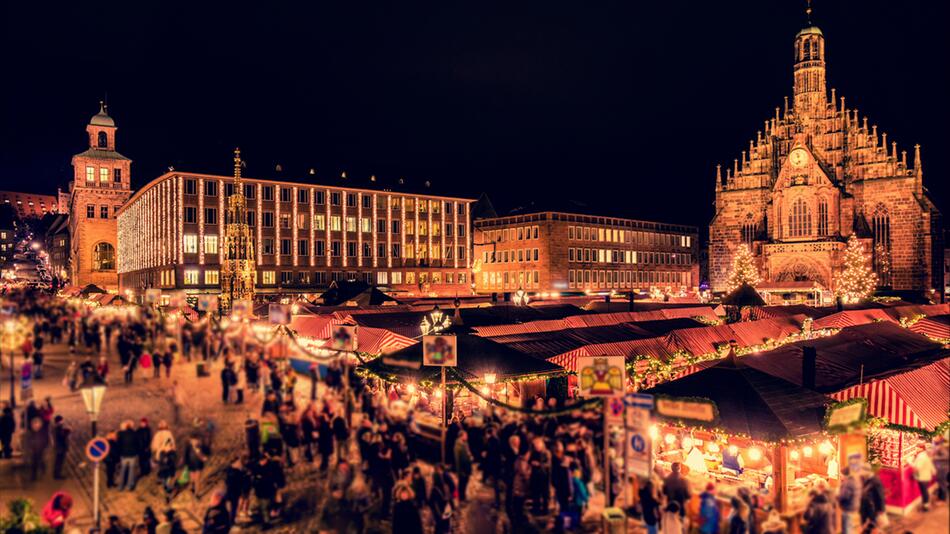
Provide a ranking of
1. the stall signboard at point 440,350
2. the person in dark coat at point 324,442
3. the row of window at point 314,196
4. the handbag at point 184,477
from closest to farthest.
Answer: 1. the handbag at point 184,477
2. the person in dark coat at point 324,442
3. the stall signboard at point 440,350
4. the row of window at point 314,196

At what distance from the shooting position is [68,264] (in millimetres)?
106688

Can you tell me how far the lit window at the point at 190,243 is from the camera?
6494 cm

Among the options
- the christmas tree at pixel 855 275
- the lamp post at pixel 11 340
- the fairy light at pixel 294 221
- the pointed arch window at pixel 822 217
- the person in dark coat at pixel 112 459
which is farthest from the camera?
the fairy light at pixel 294 221

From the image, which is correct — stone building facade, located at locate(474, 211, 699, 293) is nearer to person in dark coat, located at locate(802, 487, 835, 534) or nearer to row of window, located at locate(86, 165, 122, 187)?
row of window, located at locate(86, 165, 122, 187)

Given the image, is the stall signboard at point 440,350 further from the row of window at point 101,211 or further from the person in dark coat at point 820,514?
the row of window at point 101,211

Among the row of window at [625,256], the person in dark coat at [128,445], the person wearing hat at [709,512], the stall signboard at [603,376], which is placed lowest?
the person wearing hat at [709,512]

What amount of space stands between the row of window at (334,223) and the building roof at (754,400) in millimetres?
59312

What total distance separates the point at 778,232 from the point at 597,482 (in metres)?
63.7

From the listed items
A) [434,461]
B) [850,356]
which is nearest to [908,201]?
[850,356]

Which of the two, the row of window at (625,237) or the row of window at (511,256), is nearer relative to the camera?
the row of window at (511,256)

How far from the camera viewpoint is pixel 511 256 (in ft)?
287

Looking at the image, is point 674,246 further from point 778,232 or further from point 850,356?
point 850,356

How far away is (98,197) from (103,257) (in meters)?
8.29

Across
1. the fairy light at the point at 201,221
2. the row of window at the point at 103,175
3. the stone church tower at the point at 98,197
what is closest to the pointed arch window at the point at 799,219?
the fairy light at the point at 201,221
